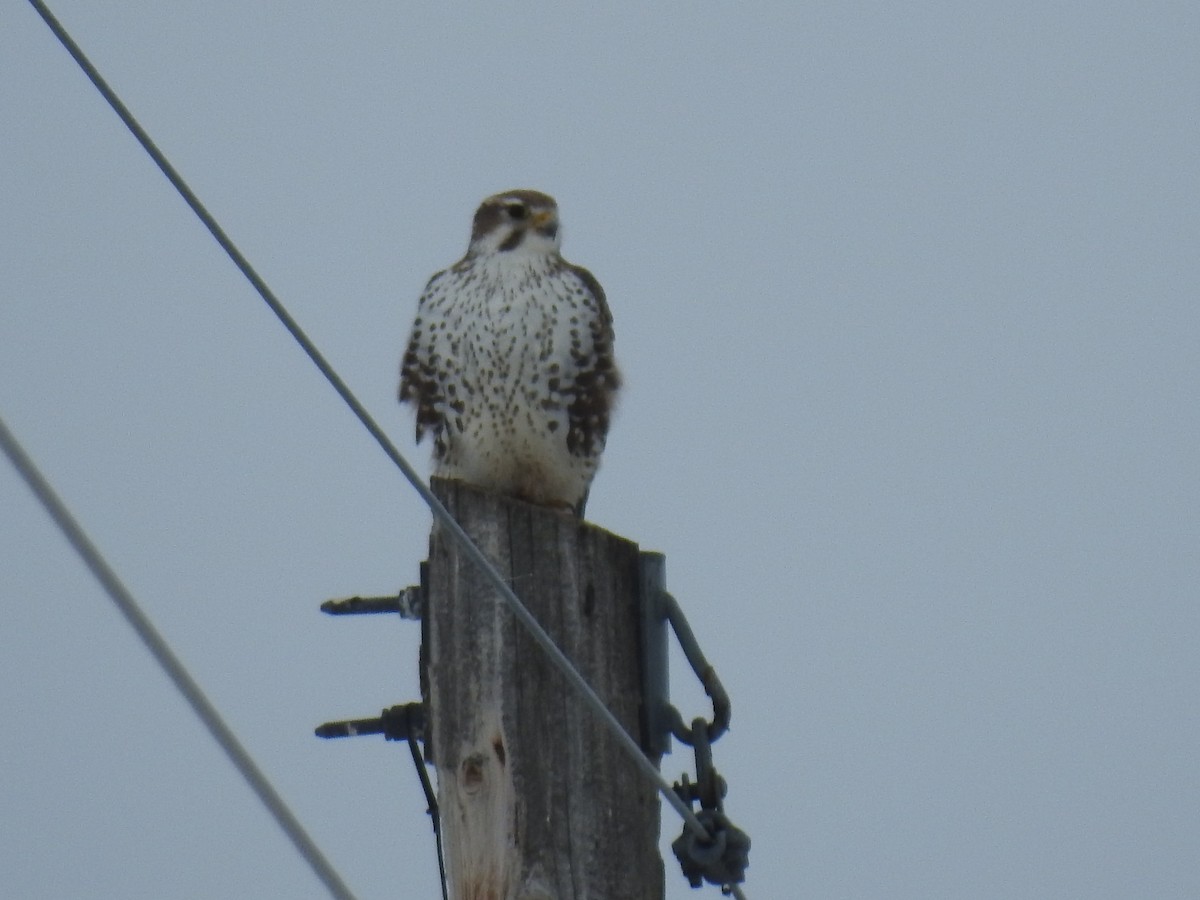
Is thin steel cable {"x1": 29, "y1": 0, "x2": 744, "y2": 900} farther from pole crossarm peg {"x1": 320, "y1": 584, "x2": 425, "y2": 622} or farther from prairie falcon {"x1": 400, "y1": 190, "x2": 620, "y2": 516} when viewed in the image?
prairie falcon {"x1": 400, "y1": 190, "x2": 620, "y2": 516}

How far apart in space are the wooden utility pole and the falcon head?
3.01m

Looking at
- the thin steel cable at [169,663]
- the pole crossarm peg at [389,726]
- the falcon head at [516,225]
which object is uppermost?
the falcon head at [516,225]

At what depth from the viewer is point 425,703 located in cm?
374

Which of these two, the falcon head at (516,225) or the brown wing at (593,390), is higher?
the falcon head at (516,225)

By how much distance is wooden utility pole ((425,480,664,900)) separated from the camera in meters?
3.63

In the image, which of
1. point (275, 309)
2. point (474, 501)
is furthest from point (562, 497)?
point (275, 309)

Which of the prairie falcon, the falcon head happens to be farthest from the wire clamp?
the falcon head

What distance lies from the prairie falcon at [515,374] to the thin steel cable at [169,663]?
3538 millimetres

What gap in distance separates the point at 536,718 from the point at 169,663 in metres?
1.00

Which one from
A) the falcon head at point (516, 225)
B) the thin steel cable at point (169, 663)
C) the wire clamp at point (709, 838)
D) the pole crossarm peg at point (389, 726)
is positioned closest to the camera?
the thin steel cable at point (169, 663)

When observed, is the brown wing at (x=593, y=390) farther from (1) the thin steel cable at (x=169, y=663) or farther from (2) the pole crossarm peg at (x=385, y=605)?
(1) the thin steel cable at (x=169, y=663)

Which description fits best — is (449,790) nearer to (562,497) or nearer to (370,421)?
(370,421)

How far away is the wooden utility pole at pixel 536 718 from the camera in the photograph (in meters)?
3.63

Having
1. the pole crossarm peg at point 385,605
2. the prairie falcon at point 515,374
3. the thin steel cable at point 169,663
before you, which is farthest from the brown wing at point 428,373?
the thin steel cable at point 169,663
